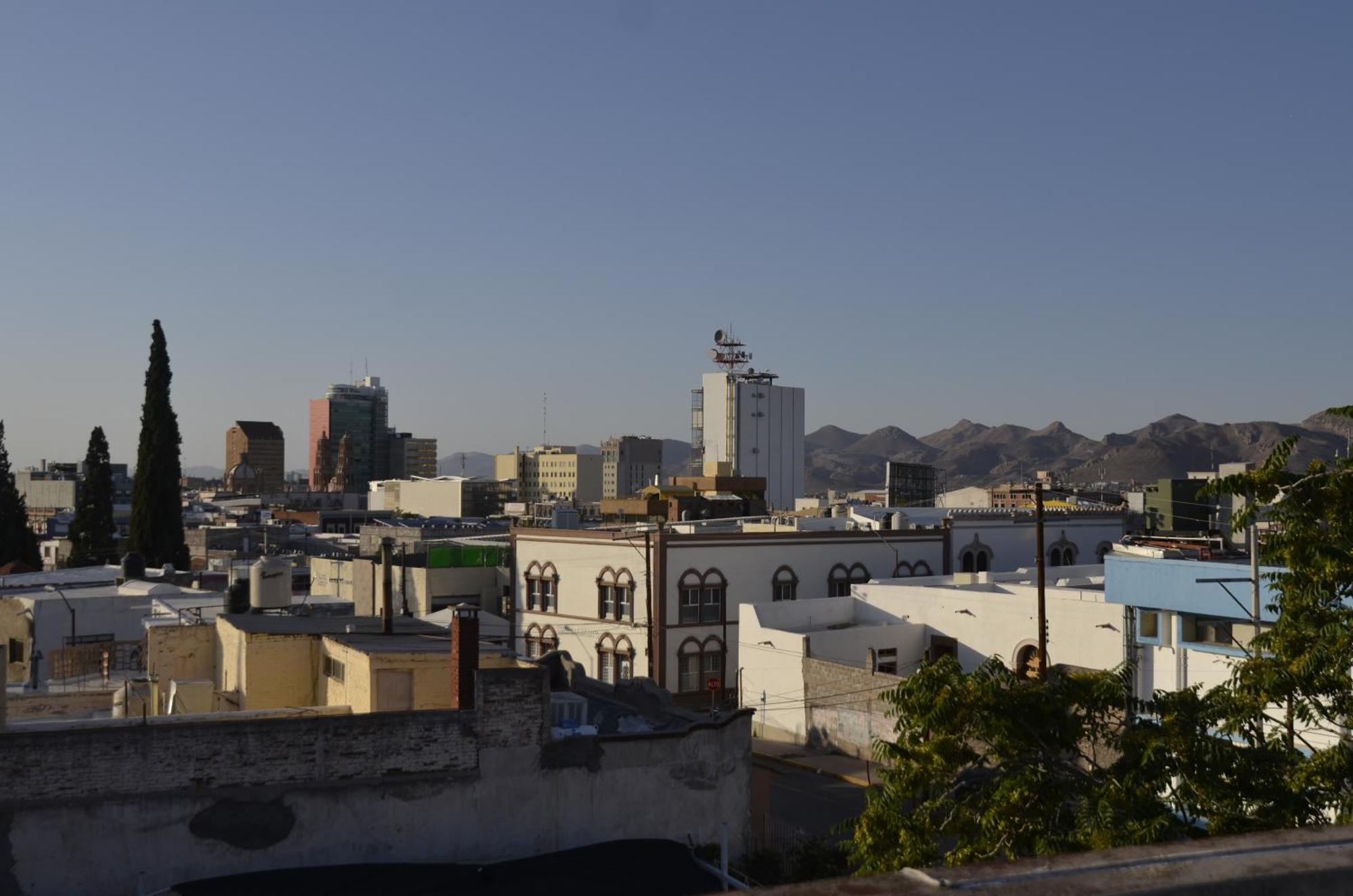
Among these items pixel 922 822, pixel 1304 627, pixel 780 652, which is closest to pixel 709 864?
pixel 922 822

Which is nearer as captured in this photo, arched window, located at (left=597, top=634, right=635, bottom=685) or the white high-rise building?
arched window, located at (left=597, top=634, right=635, bottom=685)

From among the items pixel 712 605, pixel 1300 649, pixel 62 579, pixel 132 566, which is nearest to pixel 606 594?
pixel 712 605

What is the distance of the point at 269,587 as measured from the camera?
37.3 m

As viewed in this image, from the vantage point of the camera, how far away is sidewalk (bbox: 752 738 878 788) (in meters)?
35.9

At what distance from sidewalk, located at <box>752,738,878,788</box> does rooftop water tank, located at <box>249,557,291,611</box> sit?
15838 mm

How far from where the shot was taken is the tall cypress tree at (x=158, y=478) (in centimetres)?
7331

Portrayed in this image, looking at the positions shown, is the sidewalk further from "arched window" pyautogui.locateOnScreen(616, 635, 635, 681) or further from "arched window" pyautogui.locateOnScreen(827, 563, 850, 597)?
"arched window" pyautogui.locateOnScreen(827, 563, 850, 597)

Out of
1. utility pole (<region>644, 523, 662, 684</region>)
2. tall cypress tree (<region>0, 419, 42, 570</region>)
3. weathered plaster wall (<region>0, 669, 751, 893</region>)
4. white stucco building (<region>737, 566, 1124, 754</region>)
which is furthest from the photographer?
tall cypress tree (<region>0, 419, 42, 570</region>)

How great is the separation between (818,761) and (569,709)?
15107mm

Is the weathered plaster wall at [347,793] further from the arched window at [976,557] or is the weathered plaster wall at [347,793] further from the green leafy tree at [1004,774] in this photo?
the arched window at [976,557]

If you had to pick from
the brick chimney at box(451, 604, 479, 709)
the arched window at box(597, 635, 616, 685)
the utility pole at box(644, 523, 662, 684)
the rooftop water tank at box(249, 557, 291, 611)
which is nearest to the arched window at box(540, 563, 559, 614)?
the arched window at box(597, 635, 616, 685)

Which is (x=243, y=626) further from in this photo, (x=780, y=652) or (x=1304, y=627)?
(x=1304, y=627)

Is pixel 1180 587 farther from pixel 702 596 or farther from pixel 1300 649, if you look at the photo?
pixel 702 596

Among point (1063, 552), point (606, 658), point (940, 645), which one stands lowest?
point (606, 658)
